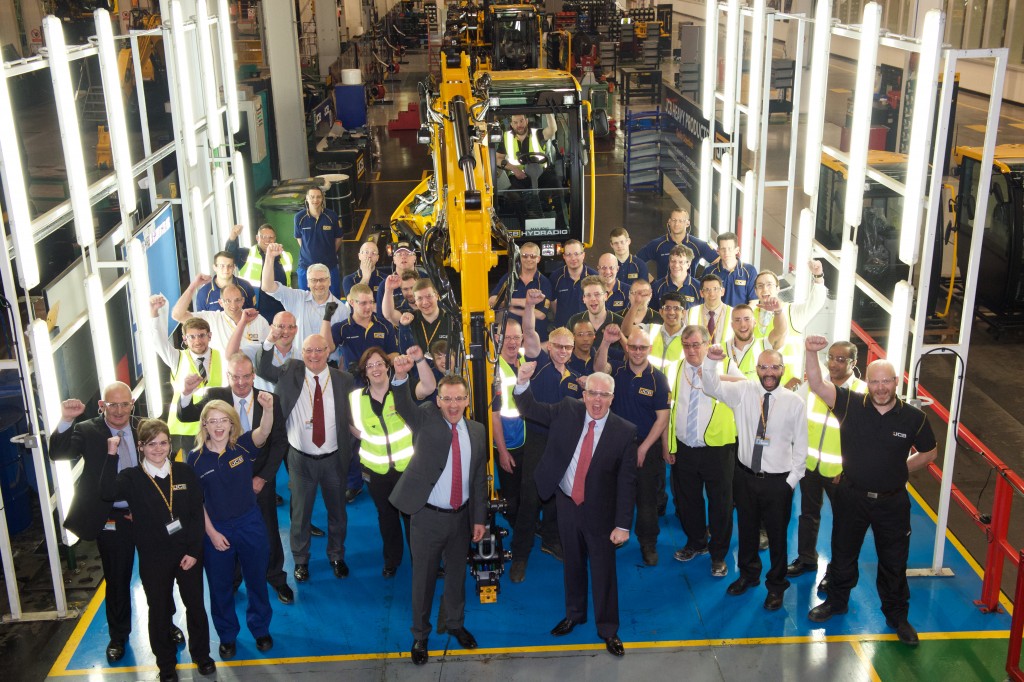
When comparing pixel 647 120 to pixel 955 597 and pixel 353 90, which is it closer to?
pixel 353 90

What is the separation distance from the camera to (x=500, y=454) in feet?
23.0

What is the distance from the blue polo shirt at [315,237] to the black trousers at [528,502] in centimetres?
479

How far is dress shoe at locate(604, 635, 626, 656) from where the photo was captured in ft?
20.8

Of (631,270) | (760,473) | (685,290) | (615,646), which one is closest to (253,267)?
(631,270)

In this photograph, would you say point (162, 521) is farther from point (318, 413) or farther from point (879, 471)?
point (879, 471)

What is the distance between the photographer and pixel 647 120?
18906 mm

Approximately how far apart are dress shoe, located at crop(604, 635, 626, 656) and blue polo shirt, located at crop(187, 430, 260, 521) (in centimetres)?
243

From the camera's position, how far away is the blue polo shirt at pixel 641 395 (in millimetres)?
6891

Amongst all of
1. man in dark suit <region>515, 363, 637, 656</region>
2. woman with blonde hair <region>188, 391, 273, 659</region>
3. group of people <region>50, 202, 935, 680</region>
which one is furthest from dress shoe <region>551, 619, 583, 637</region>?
woman with blonde hair <region>188, 391, 273, 659</region>

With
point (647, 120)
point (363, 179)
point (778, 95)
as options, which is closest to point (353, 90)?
point (363, 179)

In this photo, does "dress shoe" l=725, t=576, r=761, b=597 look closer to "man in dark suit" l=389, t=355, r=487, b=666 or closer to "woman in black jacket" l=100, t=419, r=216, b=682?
"man in dark suit" l=389, t=355, r=487, b=666

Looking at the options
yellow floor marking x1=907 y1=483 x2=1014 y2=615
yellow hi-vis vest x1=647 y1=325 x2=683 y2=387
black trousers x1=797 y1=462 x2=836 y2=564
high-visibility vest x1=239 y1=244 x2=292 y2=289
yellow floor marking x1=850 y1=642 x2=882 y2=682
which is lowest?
yellow floor marking x1=907 y1=483 x2=1014 y2=615

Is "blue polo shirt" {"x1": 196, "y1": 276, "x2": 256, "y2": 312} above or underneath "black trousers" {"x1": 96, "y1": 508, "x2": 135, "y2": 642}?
above

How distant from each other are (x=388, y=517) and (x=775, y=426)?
277 centimetres
